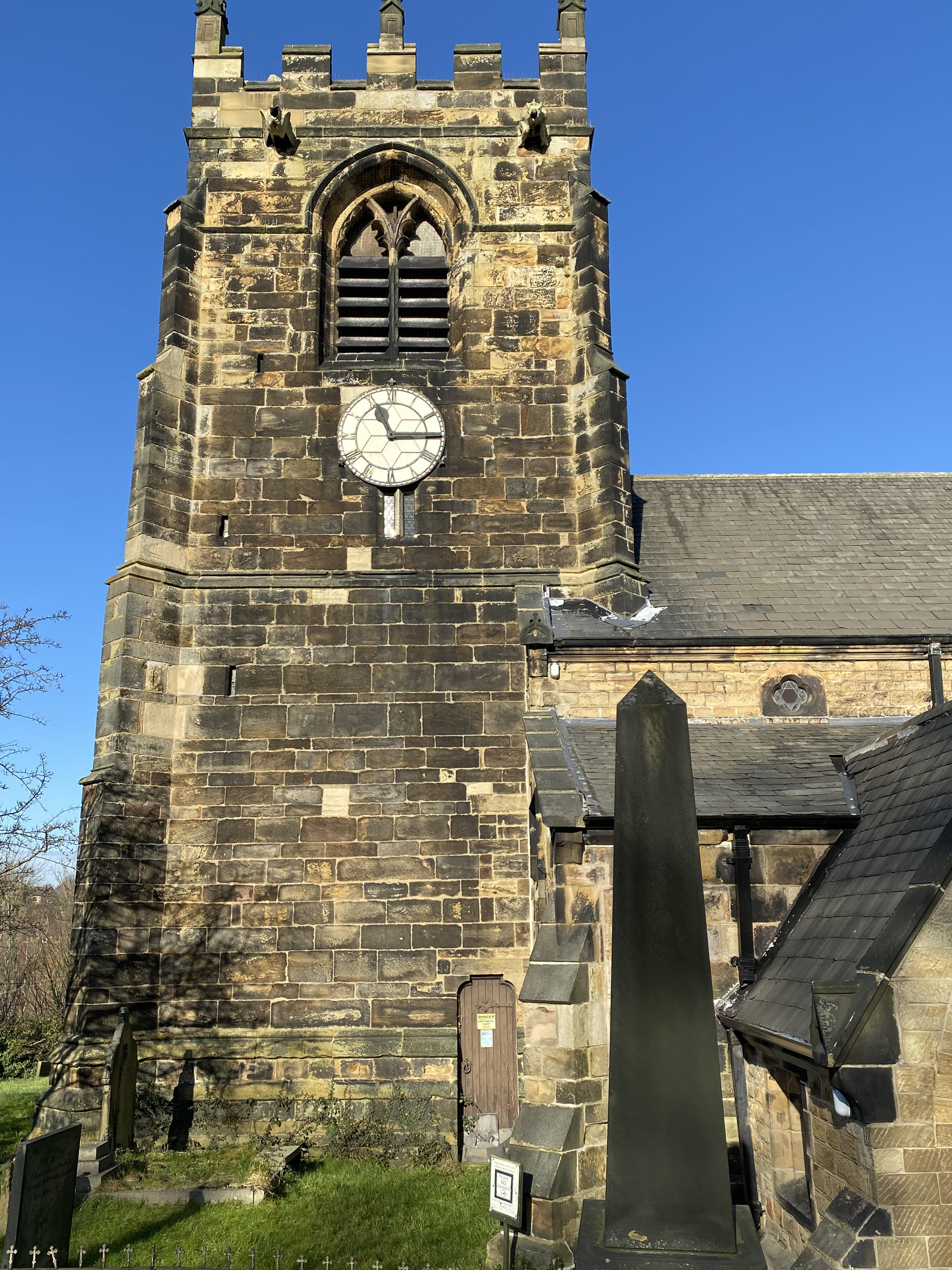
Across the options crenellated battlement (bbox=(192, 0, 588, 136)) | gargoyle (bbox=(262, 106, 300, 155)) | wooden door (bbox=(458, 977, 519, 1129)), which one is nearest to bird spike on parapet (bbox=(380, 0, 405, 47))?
crenellated battlement (bbox=(192, 0, 588, 136))

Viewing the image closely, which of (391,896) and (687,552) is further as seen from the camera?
(687,552)

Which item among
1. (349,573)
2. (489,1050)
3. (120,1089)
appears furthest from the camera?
(349,573)

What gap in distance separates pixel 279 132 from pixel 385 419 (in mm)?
4571

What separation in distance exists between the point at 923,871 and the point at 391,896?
24.5 feet

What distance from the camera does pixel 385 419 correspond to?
14297 millimetres

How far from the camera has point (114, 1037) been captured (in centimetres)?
1127

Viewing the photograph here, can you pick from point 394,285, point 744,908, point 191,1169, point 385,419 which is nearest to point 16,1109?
point 191,1169

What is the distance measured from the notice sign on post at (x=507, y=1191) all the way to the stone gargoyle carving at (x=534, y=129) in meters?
13.4

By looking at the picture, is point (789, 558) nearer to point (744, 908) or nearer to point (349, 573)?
point (349, 573)

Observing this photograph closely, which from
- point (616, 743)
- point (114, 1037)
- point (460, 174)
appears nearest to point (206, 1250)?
point (114, 1037)

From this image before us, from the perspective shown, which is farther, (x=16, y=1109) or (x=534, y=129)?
(x=16, y=1109)

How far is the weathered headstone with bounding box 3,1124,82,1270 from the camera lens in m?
6.89

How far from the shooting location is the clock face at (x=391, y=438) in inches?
556

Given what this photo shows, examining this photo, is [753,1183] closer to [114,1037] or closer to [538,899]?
[538,899]
